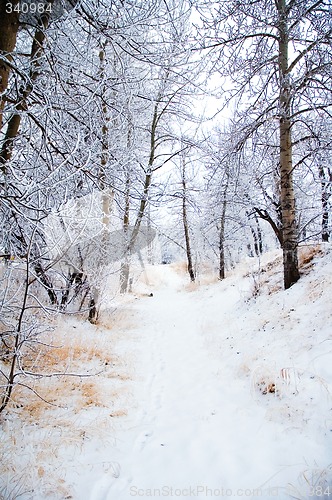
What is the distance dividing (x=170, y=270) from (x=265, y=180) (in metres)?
18.1

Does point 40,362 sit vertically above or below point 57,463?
above

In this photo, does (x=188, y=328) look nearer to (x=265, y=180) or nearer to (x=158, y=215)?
(x=158, y=215)

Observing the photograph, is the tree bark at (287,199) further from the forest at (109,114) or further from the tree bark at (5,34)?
the tree bark at (5,34)

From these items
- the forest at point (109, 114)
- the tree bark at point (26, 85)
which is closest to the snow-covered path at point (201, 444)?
the forest at point (109, 114)

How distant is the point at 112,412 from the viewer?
2980 millimetres

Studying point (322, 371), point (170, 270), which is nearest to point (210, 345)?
point (322, 371)

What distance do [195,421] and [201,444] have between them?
0.37 m

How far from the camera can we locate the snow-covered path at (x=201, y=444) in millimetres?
1927

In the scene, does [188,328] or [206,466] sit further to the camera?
[188,328]

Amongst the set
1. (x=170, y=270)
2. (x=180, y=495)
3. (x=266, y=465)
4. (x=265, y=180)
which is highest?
(x=265, y=180)

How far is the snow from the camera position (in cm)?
194

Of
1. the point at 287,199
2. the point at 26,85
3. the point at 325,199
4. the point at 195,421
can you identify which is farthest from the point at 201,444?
the point at 325,199

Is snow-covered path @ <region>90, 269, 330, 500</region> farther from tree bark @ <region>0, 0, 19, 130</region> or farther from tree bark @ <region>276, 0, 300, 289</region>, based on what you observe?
tree bark @ <region>0, 0, 19, 130</region>

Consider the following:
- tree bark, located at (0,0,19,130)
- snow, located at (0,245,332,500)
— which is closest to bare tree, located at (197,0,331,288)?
snow, located at (0,245,332,500)
